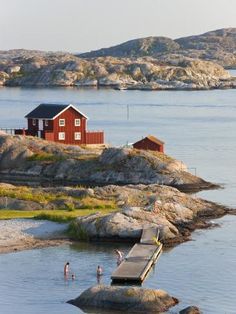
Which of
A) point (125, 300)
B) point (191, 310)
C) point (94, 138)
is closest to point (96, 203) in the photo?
point (125, 300)

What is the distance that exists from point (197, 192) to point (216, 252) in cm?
2069

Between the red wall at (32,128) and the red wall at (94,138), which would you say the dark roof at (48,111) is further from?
the red wall at (94,138)

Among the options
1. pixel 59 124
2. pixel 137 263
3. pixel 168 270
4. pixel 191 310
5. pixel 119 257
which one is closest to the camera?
pixel 191 310

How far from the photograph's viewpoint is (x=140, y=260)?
136 ft

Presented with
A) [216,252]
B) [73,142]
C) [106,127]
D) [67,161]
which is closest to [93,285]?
[216,252]

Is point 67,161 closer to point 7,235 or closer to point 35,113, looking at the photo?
point 35,113

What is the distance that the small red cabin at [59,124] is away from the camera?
81562 millimetres

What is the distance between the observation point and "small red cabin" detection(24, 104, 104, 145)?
81.6 meters

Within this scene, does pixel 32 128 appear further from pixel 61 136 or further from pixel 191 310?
pixel 191 310

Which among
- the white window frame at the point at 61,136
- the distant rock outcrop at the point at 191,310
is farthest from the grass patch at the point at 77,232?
the white window frame at the point at 61,136

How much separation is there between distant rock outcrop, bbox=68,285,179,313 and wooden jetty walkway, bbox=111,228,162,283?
8.64 feet

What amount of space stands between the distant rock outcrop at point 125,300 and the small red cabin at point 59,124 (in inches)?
1812

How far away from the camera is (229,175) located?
74.8m

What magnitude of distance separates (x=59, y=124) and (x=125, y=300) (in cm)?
4771
